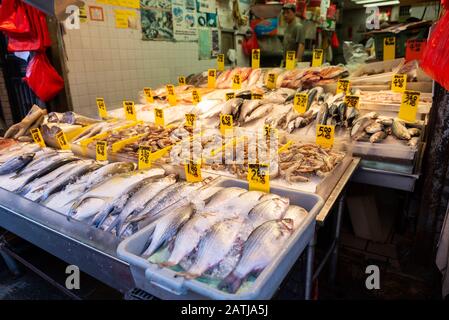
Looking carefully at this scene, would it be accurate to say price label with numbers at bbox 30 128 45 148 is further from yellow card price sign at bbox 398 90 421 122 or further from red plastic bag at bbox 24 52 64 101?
yellow card price sign at bbox 398 90 421 122

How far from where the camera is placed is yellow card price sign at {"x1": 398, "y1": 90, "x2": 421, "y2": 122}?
2.62 meters

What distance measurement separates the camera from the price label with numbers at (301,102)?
3.08m

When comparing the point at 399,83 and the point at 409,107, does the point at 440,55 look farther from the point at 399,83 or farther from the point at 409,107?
the point at 399,83

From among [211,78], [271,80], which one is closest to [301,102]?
[271,80]

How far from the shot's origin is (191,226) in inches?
56.2

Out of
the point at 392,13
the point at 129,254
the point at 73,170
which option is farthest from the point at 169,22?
the point at 392,13

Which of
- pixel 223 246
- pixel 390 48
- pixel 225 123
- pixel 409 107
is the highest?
pixel 390 48

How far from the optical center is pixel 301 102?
10.2ft

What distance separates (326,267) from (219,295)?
2.19 m

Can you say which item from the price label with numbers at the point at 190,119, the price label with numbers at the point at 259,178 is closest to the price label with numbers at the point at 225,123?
the price label with numbers at the point at 190,119

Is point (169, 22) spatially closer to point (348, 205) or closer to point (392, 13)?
point (348, 205)

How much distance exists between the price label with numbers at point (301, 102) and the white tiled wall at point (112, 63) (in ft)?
10.7

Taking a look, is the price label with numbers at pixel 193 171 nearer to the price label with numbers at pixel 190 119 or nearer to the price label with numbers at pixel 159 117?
the price label with numbers at pixel 190 119

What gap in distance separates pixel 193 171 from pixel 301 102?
1582 millimetres
